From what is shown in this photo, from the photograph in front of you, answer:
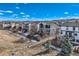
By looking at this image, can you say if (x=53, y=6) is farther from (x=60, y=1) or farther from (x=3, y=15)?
(x=3, y=15)

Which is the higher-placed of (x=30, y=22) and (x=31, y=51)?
(x=30, y=22)

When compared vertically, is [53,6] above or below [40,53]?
above

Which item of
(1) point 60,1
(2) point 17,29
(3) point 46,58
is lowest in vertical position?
(3) point 46,58

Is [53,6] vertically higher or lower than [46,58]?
higher

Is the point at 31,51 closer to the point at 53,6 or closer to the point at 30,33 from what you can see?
the point at 30,33

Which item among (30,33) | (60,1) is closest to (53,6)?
(60,1)

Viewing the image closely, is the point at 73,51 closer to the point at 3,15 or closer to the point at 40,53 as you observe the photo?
the point at 40,53

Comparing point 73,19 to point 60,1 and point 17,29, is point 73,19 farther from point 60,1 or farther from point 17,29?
point 17,29

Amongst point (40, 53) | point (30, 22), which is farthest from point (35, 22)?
point (40, 53)
